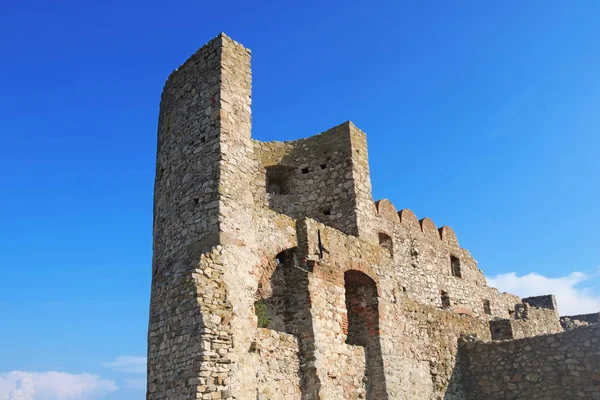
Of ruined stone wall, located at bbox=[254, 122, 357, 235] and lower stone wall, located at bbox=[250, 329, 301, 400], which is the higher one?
ruined stone wall, located at bbox=[254, 122, 357, 235]

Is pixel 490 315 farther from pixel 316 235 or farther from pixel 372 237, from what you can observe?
pixel 316 235

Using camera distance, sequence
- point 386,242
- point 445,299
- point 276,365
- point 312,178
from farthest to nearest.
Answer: point 445,299, point 386,242, point 312,178, point 276,365

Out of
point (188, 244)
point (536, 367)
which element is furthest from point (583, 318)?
point (188, 244)

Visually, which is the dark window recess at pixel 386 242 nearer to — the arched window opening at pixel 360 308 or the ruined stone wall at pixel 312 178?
the ruined stone wall at pixel 312 178

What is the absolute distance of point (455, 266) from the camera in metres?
23.7

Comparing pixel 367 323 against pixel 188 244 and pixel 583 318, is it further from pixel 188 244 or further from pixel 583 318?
pixel 583 318

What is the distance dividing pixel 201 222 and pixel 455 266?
14.8m

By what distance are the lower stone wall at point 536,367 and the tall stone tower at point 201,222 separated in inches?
296

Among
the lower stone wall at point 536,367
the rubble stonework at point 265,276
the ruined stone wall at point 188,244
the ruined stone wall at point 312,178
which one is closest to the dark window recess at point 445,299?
the rubble stonework at point 265,276

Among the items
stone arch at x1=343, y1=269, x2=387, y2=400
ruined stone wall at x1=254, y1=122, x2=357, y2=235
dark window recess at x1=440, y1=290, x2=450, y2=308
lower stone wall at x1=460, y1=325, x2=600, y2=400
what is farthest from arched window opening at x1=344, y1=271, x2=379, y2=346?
dark window recess at x1=440, y1=290, x2=450, y2=308

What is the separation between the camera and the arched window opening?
13734mm

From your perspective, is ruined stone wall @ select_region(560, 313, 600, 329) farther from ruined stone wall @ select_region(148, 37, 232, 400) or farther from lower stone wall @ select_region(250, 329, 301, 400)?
ruined stone wall @ select_region(148, 37, 232, 400)

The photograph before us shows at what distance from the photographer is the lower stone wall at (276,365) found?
35.3 feet

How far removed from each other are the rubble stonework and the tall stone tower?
0.03 m
